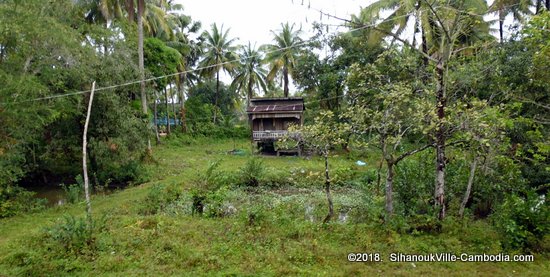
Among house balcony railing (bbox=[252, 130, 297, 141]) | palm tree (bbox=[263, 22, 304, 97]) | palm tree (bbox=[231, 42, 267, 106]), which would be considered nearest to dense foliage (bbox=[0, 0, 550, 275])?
house balcony railing (bbox=[252, 130, 297, 141])

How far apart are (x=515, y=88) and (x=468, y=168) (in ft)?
6.72

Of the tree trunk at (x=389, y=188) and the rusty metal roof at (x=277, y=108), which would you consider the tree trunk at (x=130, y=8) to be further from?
the tree trunk at (x=389, y=188)

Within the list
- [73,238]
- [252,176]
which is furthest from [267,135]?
[73,238]

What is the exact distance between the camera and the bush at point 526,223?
5.58 m

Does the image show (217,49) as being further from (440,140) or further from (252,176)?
(440,140)

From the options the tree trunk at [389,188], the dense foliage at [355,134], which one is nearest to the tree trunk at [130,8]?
the dense foliage at [355,134]

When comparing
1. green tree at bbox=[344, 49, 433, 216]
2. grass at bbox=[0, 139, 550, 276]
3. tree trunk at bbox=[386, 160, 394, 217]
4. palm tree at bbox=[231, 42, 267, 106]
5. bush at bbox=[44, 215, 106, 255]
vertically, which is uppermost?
palm tree at bbox=[231, 42, 267, 106]

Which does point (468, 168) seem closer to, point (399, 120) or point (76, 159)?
point (399, 120)

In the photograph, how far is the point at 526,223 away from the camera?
18.7 ft

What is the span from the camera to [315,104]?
71.7 feet

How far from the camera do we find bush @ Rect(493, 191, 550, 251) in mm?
5582

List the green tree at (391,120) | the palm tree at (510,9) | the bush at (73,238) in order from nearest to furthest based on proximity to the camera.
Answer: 1. the bush at (73,238)
2. the green tree at (391,120)
3. the palm tree at (510,9)

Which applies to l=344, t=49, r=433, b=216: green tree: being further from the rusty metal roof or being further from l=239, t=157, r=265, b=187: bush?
the rusty metal roof

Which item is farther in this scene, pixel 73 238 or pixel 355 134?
pixel 355 134
